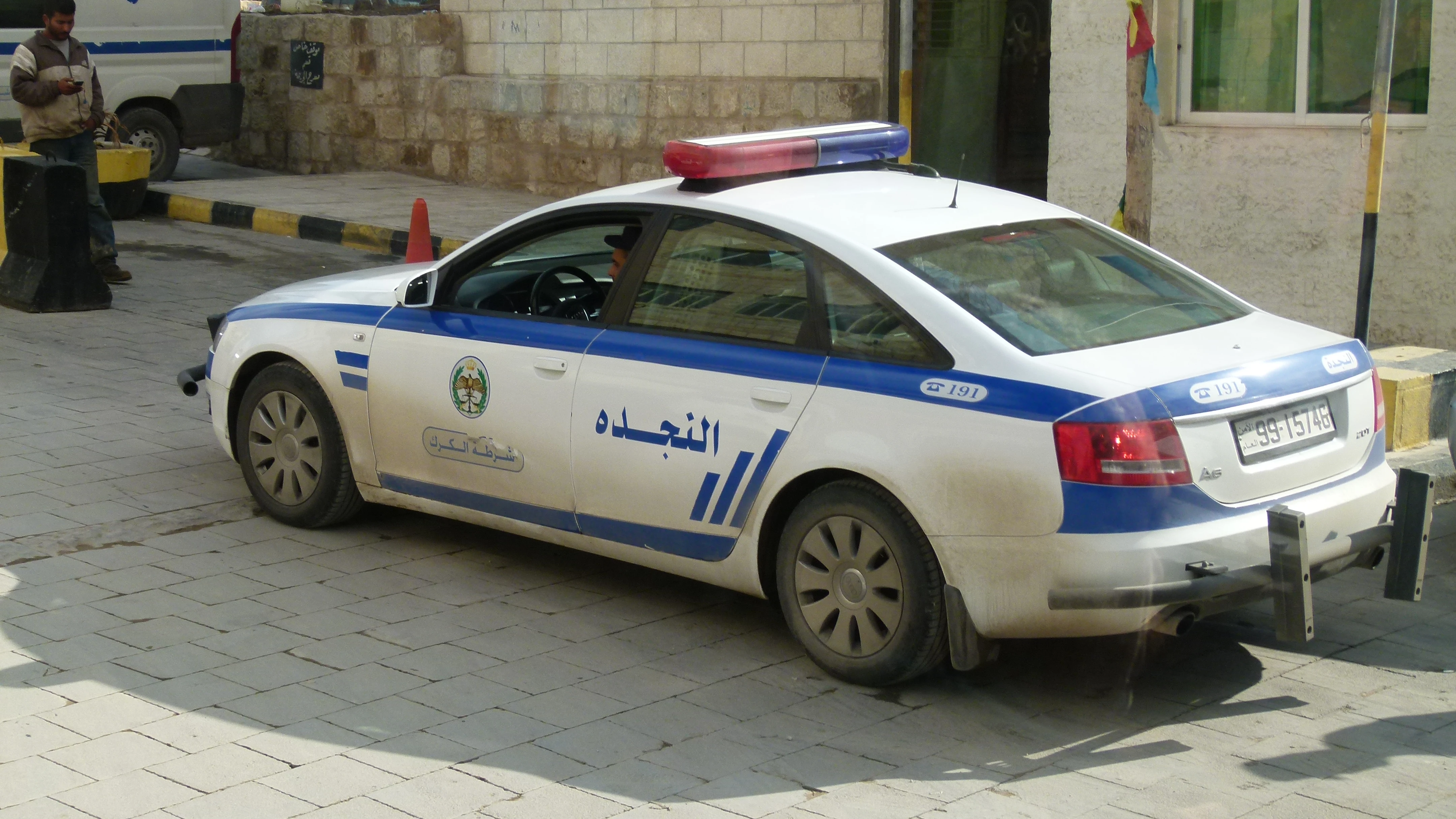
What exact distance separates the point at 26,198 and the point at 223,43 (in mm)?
6498

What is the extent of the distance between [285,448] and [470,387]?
107 centimetres

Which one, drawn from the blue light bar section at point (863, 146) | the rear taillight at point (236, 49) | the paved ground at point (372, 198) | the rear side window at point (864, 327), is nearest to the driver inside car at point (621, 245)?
the blue light bar section at point (863, 146)

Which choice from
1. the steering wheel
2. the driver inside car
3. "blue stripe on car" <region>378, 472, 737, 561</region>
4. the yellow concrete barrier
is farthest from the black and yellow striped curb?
the driver inside car

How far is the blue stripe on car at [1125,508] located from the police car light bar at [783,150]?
65.2 inches

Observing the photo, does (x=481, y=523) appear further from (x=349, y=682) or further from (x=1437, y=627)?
(x=1437, y=627)

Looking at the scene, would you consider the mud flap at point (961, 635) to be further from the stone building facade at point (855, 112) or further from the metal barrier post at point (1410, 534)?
the stone building facade at point (855, 112)

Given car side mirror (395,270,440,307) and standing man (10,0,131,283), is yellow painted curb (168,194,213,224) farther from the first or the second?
car side mirror (395,270,440,307)

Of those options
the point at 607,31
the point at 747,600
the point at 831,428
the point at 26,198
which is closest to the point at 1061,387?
the point at 831,428

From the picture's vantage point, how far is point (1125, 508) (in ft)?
13.4

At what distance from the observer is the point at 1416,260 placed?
9.45 metres

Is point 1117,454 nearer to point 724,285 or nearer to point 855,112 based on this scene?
point 724,285

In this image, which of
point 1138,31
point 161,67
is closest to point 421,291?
point 1138,31

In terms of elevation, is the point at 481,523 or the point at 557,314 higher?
the point at 557,314

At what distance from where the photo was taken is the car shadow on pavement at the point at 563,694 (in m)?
4.08
